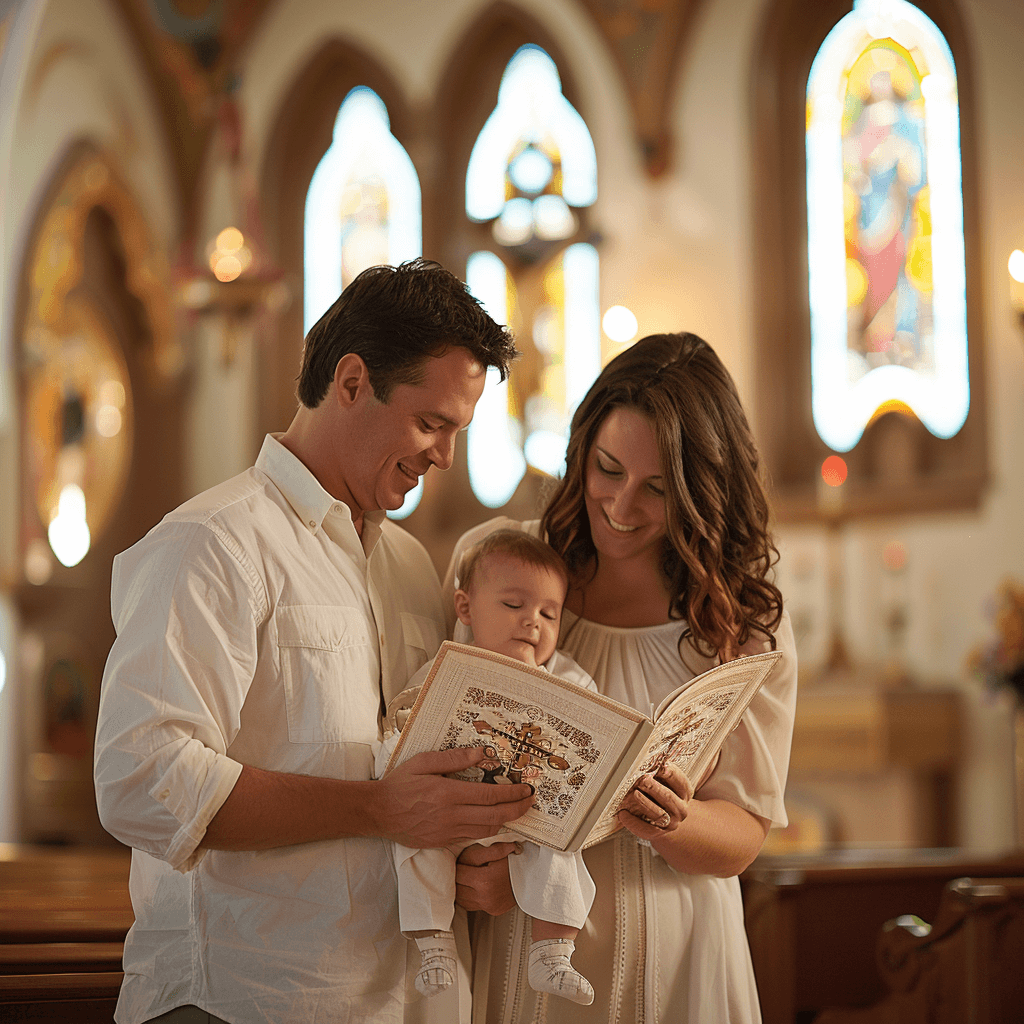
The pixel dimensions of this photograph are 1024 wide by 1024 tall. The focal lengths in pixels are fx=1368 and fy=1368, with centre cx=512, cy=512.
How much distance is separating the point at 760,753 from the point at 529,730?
1.85 ft

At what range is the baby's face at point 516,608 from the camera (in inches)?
89.7

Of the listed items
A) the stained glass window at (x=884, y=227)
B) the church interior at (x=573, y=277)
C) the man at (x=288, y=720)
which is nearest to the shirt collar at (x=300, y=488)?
the man at (x=288, y=720)

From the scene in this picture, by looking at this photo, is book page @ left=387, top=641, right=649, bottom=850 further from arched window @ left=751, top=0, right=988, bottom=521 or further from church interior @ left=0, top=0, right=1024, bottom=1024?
arched window @ left=751, top=0, right=988, bottom=521

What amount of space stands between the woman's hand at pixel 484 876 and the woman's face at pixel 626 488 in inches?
23.9

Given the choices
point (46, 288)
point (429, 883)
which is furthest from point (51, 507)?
point (429, 883)

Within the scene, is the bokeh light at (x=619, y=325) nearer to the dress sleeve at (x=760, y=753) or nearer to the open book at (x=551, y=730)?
Result: the dress sleeve at (x=760, y=753)

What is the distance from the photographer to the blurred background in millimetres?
7766

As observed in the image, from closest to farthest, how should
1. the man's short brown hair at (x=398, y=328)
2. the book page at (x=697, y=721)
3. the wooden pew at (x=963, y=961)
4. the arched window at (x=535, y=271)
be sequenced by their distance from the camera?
the book page at (x=697, y=721) < the man's short brown hair at (x=398, y=328) < the wooden pew at (x=963, y=961) < the arched window at (x=535, y=271)

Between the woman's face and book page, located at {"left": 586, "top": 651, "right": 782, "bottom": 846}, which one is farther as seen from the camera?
the woman's face

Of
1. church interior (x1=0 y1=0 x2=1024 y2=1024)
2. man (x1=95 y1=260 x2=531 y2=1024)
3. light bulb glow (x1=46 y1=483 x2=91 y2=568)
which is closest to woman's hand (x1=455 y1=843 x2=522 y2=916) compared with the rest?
man (x1=95 y1=260 x2=531 y2=1024)

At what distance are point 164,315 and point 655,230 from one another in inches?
164

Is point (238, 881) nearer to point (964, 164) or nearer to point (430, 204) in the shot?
point (964, 164)

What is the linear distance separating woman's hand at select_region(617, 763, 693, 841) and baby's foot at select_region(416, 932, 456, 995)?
0.33 metres

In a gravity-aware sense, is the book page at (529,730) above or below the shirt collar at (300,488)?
below
